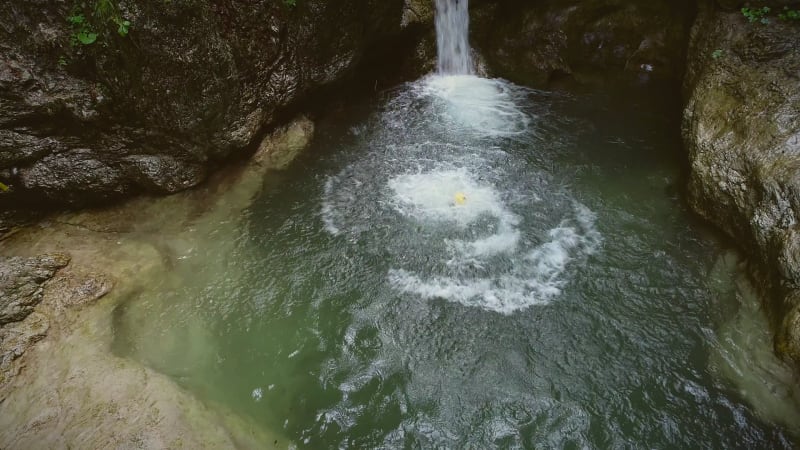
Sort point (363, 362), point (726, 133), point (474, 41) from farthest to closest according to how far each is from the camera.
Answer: point (474, 41) < point (726, 133) < point (363, 362)

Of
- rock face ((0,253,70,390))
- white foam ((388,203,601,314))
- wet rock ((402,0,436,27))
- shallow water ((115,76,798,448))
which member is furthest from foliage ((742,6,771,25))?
rock face ((0,253,70,390))

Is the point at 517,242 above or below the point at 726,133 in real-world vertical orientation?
below

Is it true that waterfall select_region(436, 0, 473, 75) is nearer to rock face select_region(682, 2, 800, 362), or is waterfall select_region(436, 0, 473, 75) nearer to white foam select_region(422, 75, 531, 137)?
white foam select_region(422, 75, 531, 137)

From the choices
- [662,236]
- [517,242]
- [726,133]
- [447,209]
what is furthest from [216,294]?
[726,133]

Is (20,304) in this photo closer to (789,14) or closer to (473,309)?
(473,309)

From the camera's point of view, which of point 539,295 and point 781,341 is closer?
point 781,341

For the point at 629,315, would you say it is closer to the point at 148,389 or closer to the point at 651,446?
the point at 651,446

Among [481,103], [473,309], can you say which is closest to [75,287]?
[473,309]
